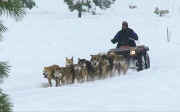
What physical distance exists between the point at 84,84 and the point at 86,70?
25.3 inches

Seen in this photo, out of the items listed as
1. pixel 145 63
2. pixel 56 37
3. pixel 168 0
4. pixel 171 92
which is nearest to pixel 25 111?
pixel 171 92

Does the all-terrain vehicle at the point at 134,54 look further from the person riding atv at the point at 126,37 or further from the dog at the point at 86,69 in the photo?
the dog at the point at 86,69

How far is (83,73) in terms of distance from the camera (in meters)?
11.1

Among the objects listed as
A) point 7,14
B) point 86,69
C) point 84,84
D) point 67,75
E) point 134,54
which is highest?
point 7,14

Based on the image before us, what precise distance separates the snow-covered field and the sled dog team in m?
0.38

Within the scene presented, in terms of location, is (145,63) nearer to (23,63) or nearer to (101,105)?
(23,63)

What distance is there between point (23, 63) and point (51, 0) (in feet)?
205

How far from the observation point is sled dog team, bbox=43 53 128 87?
1077cm

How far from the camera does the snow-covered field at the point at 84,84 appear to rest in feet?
23.9

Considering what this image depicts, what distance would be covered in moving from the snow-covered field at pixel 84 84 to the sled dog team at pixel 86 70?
1.23 feet

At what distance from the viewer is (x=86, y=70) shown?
1123 centimetres

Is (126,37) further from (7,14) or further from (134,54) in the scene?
(7,14)

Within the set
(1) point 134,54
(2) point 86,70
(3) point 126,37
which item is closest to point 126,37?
(3) point 126,37

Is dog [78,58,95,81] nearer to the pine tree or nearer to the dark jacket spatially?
the dark jacket
